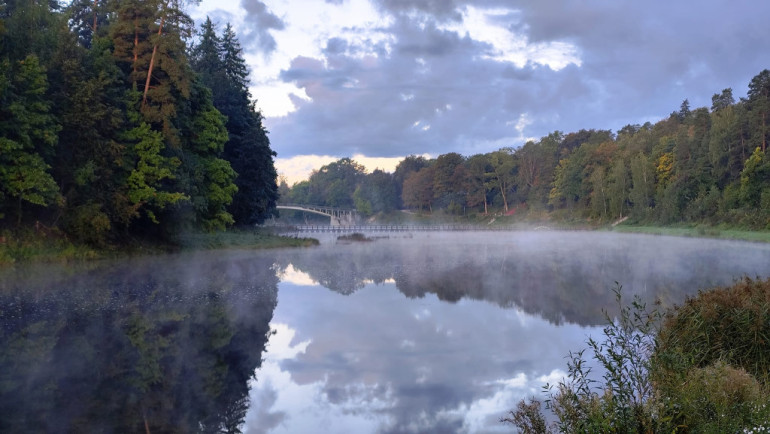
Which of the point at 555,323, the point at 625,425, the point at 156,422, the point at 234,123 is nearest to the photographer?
the point at 625,425

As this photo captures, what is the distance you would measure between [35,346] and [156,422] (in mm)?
6106

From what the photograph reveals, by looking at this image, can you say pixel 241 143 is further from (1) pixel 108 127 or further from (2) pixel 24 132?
(2) pixel 24 132

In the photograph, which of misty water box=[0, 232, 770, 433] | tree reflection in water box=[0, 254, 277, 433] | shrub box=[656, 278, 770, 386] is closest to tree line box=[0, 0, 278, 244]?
misty water box=[0, 232, 770, 433]

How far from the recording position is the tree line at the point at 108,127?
92.0 ft

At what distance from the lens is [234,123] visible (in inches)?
2202

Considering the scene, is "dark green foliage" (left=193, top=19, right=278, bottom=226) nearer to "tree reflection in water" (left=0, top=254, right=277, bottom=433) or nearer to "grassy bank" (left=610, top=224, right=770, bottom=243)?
"tree reflection in water" (left=0, top=254, right=277, bottom=433)

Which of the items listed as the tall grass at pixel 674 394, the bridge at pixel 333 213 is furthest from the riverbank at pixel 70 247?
the bridge at pixel 333 213

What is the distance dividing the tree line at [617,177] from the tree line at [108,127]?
53.0m

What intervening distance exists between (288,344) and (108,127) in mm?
23623

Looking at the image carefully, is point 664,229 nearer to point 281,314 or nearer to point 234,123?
point 234,123

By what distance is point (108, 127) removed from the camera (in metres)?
32.8

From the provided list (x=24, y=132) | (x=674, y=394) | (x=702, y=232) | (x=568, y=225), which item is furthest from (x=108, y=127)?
(x=568, y=225)

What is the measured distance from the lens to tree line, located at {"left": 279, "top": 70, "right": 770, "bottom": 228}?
2805 inches

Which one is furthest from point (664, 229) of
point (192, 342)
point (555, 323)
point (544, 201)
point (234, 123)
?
point (192, 342)
